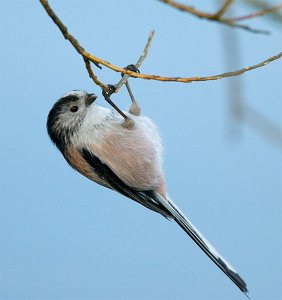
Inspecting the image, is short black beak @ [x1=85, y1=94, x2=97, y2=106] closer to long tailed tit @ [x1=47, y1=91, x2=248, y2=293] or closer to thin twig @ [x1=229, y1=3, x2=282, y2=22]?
long tailed tit @ [x1=47, y1=91, x2=248, y2=293]

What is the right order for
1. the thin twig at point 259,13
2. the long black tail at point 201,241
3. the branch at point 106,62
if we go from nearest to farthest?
the thin twig at point 259,13, the branch at point 106,62, the long black tail at point 201,241

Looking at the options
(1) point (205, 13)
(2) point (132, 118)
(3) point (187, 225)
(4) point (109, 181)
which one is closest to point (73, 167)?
(4) point (109, 181)

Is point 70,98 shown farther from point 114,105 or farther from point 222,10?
point 222,10

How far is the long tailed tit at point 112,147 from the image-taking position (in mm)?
2973

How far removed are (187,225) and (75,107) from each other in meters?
0.87

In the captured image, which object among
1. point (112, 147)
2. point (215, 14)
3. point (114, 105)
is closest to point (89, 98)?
point (112, 147)

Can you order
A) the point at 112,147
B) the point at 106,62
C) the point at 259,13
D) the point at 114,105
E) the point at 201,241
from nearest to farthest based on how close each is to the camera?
the point at 259,13 < the point at 106,62 < the point at 114,105 < the point at 201,241 < the point at 112,147

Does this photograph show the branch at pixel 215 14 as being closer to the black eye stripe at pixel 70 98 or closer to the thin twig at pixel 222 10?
the thin twig at pixel 222 10

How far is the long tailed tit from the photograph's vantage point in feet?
9.75

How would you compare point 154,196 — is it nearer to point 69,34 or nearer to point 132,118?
point 132,118

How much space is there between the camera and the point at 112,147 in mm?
2973

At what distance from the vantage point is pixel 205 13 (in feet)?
2.88

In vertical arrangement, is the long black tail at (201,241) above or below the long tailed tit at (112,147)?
below

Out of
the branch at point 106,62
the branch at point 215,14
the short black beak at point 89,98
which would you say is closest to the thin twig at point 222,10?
the branch at point 215,14
